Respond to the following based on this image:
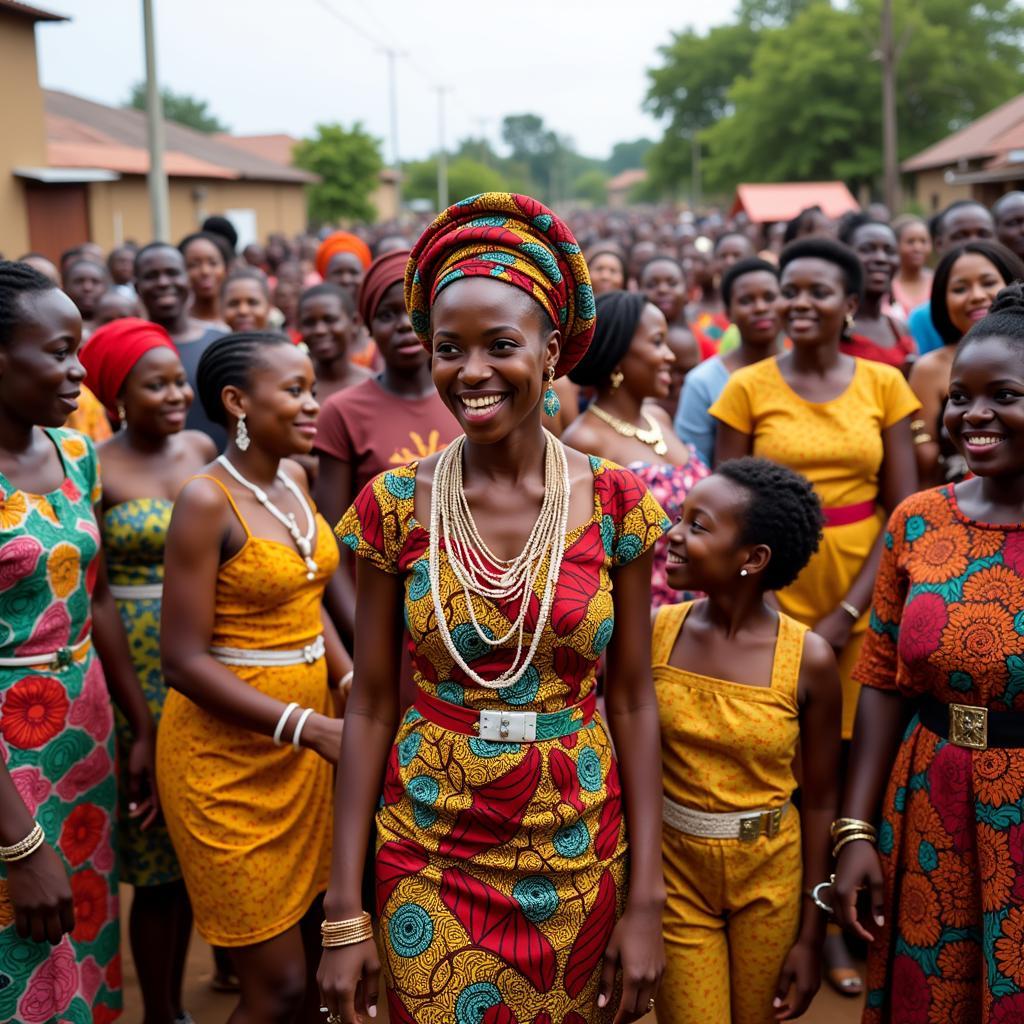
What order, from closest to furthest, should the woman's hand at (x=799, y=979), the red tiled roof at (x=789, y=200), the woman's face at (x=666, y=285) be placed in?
→ the woman's hand at (x=799, y=979)
the woman's face at (x=666, y=285)
the red tiled roof at (x=789, y=200)

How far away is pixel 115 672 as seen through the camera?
133 inches

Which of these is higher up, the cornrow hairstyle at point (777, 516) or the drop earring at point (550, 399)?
the drop earring at point (550, 399)

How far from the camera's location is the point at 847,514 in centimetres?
→ 402

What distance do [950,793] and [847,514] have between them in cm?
173

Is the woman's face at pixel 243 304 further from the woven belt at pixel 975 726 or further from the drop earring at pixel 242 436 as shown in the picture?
the woven belt at pixel 975 726

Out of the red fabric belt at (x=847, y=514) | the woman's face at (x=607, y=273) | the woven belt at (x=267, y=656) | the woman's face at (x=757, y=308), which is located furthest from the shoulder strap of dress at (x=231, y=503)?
the woman's face at (x=607, y=273)

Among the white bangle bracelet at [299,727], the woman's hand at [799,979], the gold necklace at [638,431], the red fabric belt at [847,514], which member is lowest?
the woman's hand at [799,979]

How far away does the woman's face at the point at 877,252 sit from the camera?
6039 millimetres

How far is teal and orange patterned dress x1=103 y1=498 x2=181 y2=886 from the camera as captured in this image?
11.6 ft

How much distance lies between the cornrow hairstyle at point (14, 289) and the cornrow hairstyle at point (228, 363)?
53 cm

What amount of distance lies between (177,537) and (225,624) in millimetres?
270

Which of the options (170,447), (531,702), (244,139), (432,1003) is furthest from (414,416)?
(244,139)

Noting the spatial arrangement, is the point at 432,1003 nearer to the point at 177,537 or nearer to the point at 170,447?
the point at 177,537

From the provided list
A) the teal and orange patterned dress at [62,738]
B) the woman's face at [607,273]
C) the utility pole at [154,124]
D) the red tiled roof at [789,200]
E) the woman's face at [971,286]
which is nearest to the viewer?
the teal and orange patterned dress at [62,738]
